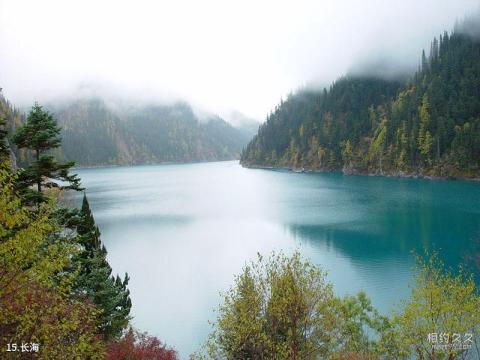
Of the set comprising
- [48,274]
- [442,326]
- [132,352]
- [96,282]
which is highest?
[48,274]

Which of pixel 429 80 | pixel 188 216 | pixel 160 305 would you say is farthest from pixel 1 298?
pixel 429 80

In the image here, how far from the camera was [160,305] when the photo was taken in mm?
44375

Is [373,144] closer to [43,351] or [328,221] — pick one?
[328,221]

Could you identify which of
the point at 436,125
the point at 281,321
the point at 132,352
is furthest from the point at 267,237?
the point at 436,125

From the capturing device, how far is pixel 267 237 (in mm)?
74188

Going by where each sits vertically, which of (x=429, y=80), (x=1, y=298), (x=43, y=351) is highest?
(x=429, y=80)

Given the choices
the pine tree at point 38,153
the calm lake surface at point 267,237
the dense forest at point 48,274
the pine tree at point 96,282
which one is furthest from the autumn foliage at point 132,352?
the calm lake surface at point 267,237

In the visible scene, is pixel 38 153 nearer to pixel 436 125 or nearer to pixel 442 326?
pixel 442 326

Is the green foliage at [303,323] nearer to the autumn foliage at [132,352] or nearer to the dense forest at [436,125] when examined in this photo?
the autumn foliage at [132,352]

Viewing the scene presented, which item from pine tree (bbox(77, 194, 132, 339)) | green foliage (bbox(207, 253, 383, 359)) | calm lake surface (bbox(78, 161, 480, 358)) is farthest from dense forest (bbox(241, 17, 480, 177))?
pine tree (bbox(77, 194, 132, 339))

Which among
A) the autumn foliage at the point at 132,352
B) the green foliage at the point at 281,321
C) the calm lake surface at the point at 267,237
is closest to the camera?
the autumn foliage at the point at 132,352

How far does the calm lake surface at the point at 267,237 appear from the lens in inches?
1757

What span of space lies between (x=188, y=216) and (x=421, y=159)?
330ft

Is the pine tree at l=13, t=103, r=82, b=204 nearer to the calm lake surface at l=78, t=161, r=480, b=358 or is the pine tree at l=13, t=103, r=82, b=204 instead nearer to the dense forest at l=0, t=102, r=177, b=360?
the dense forest at l=0, t=102, r=177, b=360
